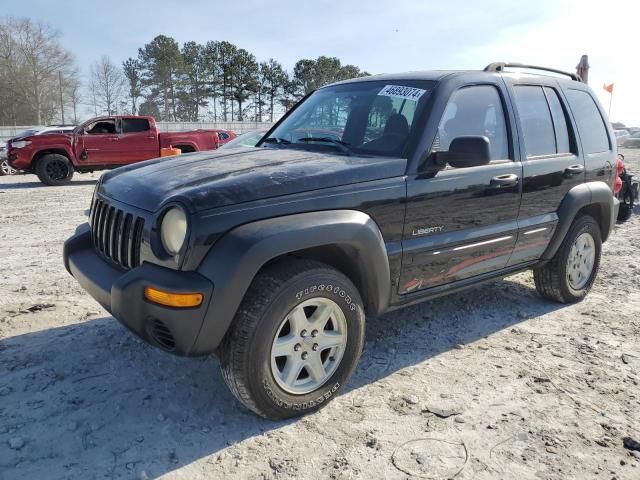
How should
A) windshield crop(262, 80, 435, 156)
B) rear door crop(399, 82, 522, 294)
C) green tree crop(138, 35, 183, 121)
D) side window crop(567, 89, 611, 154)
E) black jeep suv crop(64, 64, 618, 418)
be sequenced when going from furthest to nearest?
green tree crop(138, 35, 183, 121), side window crop(567, 89, 611, 154), windshield crop(262, 80, 435, 156), rear door crop(399, 82, 522, 294), black jeep suv crop(64, 64, 618, 418)

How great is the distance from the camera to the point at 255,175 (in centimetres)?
267

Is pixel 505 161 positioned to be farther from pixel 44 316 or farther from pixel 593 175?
pixel 44 316

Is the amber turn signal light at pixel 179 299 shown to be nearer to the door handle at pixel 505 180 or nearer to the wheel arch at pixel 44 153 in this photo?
the door handle at pixel 505 180

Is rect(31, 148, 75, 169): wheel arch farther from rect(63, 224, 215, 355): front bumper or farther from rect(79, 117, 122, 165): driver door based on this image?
rect(63, 224, 215, 355): front bumper

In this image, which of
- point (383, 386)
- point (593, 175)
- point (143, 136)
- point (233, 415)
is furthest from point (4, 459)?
point (143, 136)

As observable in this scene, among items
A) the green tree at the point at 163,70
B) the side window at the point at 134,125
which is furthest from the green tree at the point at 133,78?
the side window at the point at 134,125

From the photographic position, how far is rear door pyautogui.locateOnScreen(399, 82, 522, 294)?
3105 mm

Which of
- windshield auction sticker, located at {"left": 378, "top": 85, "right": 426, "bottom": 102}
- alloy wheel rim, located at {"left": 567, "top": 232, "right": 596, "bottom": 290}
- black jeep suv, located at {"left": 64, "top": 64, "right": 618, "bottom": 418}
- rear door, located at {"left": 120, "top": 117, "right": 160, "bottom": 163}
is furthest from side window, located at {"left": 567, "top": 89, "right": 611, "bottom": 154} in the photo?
rear door, located at {"left": 120, "top": 117, "right": 160, "bottom": 163}

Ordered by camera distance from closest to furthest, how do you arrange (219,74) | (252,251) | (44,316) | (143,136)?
(252,251), (44,316), (143,136), (219,74)

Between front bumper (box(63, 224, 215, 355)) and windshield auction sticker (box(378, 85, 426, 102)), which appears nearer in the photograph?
front bumper (box(63, 224, 215, 355))

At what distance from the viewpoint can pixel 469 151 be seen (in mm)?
2967

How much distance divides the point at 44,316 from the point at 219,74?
52187 mm

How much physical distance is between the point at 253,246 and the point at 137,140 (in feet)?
43.0

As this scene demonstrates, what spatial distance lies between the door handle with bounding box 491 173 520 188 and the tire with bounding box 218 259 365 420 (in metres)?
1.37
